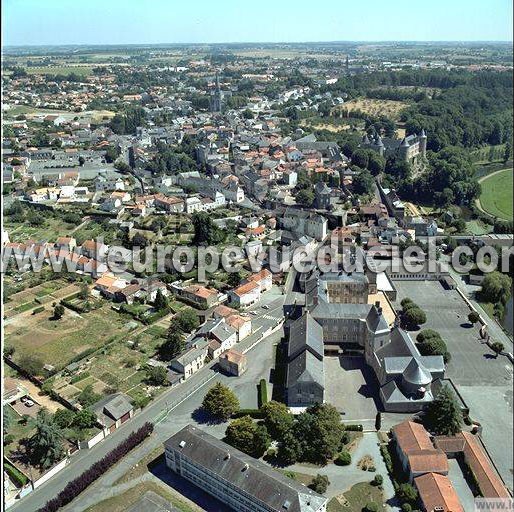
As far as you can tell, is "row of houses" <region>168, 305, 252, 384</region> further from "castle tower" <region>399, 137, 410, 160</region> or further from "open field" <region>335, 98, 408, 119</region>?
"open field" <region>335, 98, 408, 119</region>

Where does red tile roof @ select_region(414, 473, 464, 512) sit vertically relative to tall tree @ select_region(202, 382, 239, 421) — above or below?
below

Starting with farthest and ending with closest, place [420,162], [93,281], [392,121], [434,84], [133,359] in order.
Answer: [434,84] → [392,121] → [420,162] → [93,281] → [133,359]

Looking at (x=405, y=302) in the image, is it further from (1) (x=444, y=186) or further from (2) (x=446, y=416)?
(1) (x=444, y=186)

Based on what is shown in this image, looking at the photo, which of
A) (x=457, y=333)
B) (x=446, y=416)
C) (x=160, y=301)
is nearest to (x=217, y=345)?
(x=160, y=301)

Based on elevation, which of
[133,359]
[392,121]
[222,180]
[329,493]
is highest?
[392,121]

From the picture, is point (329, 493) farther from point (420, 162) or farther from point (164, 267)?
point (420, 162)

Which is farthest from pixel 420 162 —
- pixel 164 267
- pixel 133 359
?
pixel 133 359

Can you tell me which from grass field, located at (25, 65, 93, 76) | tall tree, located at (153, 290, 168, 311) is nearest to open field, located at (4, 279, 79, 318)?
tall tree, located at (153, 290, 168, 311)
